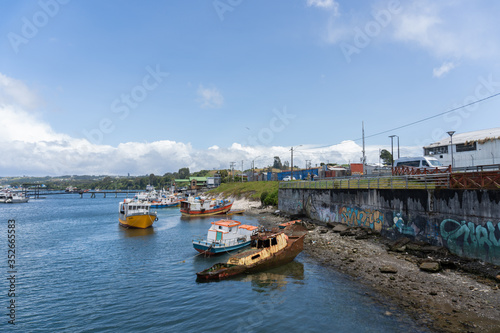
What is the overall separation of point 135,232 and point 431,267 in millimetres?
41196

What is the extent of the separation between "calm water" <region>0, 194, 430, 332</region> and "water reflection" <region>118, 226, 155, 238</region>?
12.8 metres

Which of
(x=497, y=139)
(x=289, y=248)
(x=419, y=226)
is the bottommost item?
→ (x=289, y=248)

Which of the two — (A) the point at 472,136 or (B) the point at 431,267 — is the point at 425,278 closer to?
(B) the point at 431,267

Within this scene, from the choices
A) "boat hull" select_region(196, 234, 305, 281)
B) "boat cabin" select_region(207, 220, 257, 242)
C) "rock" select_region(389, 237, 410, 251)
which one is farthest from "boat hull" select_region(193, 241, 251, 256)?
"rock" select_region(389, 237, 410, 251)

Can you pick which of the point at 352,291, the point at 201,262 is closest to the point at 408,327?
the point at 352,291

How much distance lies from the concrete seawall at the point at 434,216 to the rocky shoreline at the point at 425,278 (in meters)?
0.94

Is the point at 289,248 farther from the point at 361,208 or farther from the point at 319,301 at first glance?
the point at 361,208

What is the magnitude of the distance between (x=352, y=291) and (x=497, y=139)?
1614 inches

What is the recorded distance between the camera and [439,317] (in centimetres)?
1340

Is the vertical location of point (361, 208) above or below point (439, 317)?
above

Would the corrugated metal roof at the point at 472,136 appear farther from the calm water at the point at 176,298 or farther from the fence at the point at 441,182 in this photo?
the calm water at the point at 176,298

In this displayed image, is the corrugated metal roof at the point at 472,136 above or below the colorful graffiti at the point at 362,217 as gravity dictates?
above

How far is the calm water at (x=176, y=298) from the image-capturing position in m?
14.4

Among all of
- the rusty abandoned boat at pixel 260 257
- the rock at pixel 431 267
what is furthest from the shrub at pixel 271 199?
the rock at pixel 431 267
